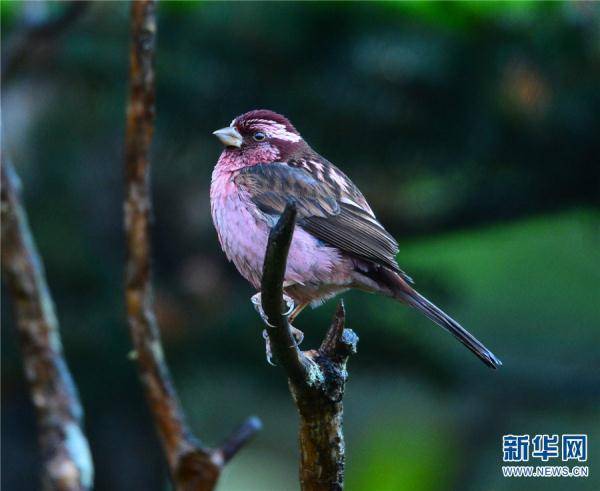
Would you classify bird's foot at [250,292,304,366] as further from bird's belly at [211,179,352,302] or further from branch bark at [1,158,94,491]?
branch bark at [1,158,94,491]

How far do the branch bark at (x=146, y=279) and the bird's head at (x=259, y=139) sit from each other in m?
0.62

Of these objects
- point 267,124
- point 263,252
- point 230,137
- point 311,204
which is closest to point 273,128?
point 267,124

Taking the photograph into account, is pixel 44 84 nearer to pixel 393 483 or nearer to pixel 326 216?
pixel 393 483

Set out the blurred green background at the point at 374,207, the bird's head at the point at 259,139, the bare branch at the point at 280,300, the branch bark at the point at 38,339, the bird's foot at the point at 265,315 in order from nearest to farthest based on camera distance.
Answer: the bare branch at the point at 280,300 → the bird's foot at the point at 265,315 → the bird's head at the point at 259,139 → the branch bark at the point at 38,339 → the blurred green background at the point at 374,207

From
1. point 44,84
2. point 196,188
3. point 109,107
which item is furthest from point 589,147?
point 44,84

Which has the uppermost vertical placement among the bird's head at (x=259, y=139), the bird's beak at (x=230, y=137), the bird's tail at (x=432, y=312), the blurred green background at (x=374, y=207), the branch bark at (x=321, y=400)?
the blurred green background at (x=374, y=207)

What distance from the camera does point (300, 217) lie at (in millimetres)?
3576

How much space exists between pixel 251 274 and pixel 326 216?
13.0 inches

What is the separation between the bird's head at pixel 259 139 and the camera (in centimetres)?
346

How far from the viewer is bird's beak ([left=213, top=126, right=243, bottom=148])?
3.38 m

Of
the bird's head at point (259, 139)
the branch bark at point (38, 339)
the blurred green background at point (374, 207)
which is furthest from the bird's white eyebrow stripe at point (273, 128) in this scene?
the blurred green background at point (374, 207)

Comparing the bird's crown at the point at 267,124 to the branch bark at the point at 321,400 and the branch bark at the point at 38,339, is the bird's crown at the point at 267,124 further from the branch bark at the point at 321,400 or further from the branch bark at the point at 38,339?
the branch bark at the point at 38,339

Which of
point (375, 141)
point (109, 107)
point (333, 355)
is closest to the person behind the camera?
point (333, 355)

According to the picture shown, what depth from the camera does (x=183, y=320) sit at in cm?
728
